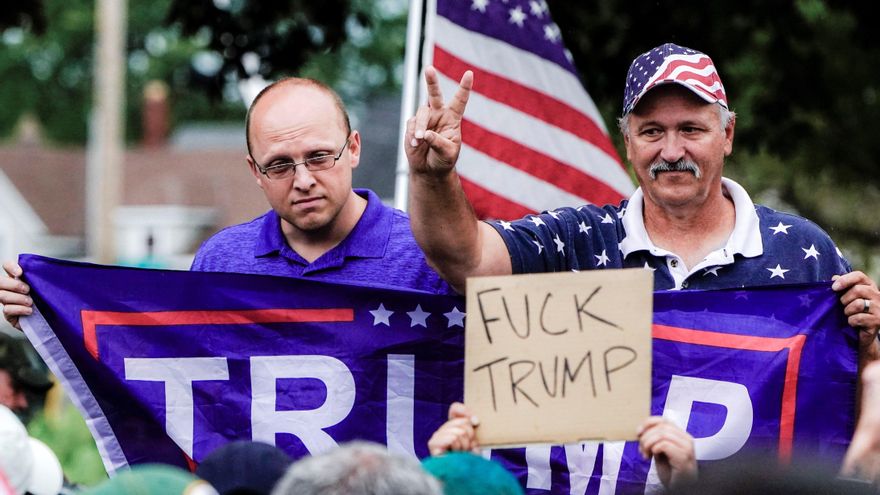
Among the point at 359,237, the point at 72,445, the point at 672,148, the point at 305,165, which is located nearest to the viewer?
the point at 672,148

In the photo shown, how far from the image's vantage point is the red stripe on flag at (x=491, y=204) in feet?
19.9

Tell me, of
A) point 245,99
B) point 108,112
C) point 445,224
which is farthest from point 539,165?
point 245,99

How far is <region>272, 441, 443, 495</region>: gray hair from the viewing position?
2.32 m

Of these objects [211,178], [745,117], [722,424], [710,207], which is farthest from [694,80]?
[211,178]

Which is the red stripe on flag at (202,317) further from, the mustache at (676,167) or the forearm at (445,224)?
the mustache at (676,167)

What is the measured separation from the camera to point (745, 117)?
13812mm

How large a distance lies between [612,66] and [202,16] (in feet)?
8.77

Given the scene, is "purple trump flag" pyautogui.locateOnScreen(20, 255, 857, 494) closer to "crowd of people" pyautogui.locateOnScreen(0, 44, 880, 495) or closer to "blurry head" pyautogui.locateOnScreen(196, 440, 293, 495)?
"crowd of people" pyautogui.locateOnScreen(0, 44, 880, 495)

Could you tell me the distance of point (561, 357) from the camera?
313 centimetres

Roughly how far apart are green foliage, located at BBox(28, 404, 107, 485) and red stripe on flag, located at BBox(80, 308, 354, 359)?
5.70ft

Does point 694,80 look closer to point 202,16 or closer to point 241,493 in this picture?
point 241,493

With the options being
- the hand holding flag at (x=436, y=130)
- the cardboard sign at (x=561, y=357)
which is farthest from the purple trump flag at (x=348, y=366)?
the cardboard sign at (x=561, y=357)

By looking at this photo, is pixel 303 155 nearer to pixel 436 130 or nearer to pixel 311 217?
pixel 311 217

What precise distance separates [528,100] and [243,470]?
3.80 metres
